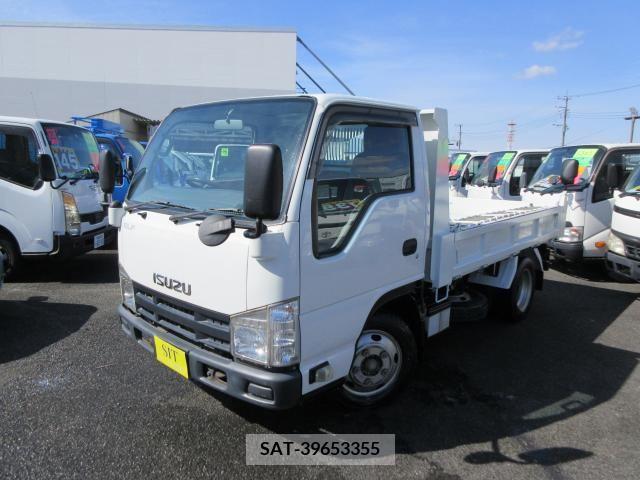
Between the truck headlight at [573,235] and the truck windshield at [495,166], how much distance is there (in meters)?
3.83

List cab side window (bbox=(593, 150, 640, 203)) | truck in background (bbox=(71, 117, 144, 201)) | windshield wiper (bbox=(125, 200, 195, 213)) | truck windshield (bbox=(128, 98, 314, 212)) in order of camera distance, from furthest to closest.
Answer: truck in background (bbox=(71, 117, 144, 201))
cab side window (bbox=(593, 150, 640, 203))
windshield wiper (bbox=(125, 200, 195, 213))
truck windshield (bbox=(128, 98, 314, 212))

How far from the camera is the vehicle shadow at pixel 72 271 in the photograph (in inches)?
240

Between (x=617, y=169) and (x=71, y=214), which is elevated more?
(x=617, y=169)

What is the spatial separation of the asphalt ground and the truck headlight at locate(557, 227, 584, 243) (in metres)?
2.13

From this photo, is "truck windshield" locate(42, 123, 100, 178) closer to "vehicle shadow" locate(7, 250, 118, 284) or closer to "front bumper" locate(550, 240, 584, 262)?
"vehicle shadow" locate(7, 250, 118, 284)

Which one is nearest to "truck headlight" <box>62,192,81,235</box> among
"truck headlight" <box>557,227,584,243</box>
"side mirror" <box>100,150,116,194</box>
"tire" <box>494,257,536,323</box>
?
"side mirror" <box>100,150,116,194</box>

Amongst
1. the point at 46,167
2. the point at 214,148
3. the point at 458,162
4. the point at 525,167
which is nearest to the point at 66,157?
the point at 46,167

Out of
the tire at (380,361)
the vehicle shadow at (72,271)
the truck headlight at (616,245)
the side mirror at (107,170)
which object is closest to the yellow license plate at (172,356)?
the tire at (380,361)

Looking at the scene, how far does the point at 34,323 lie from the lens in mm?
4492

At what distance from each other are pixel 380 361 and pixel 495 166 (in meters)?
9.17

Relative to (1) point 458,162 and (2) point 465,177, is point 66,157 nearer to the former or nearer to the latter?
(2) point 465,177

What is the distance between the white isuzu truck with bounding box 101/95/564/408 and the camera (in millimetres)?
2229

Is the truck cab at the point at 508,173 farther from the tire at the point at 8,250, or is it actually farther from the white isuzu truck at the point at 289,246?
the tire at the point at 8,250

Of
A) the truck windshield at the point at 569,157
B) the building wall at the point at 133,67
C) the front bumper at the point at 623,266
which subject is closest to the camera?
the front bumper at the point at 623,266
